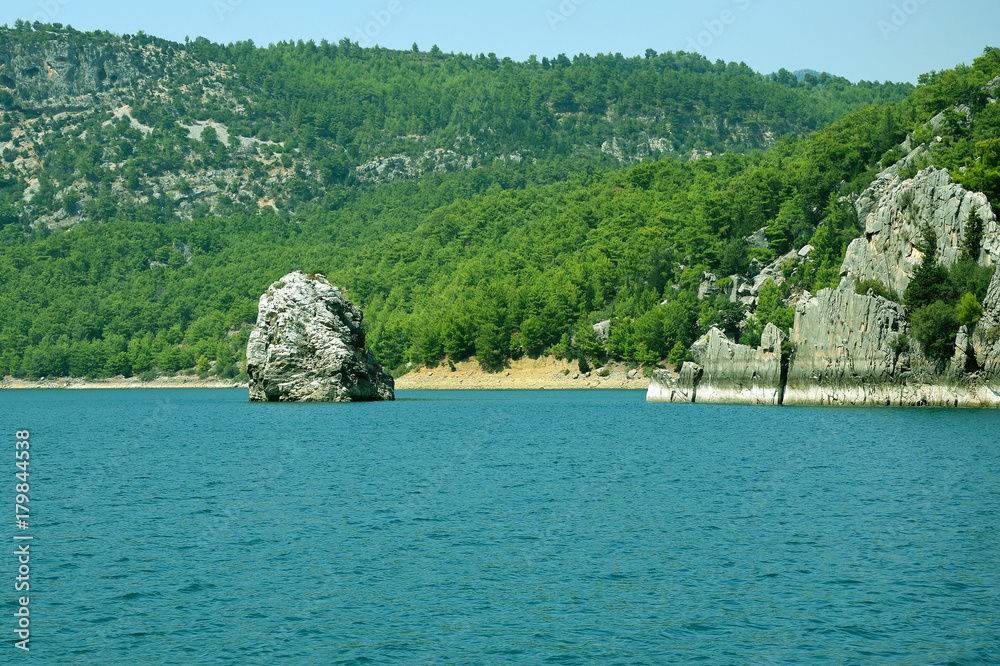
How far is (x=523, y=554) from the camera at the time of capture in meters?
29.7

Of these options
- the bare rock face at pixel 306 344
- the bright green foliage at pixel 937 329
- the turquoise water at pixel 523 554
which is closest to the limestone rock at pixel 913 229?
the bright green foliage at pixel 937 329

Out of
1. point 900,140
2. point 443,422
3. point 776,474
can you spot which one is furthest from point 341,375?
point 900,140

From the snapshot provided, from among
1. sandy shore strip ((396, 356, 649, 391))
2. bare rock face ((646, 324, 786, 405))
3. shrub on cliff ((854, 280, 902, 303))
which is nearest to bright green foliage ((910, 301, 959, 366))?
shrub on cliff ((854, 280, 902, 303))

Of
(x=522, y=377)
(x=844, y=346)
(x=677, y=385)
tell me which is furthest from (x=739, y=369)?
(x=522, y=377)

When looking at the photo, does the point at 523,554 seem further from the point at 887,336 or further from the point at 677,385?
the point at 677,385

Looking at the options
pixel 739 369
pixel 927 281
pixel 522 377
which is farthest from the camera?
pixel 522 377

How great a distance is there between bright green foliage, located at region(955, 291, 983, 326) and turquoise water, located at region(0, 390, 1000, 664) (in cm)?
2002

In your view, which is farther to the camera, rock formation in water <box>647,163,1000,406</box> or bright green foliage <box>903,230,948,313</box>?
bright green foliage <box>903,230,948,313</box>

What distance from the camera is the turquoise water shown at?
21.3 metres

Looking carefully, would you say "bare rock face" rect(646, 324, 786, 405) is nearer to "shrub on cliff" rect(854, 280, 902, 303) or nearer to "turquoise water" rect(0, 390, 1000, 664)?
"shrub on cliff" rect(854, 280, 902, 303)

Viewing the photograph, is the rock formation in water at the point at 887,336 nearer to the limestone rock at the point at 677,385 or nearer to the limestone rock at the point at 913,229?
the limestone rock at the point at 913,229

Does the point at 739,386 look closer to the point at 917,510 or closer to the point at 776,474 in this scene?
the point at 776,474

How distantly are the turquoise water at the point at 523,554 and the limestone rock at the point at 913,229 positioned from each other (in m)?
28.0

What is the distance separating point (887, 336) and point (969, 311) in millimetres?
6575
